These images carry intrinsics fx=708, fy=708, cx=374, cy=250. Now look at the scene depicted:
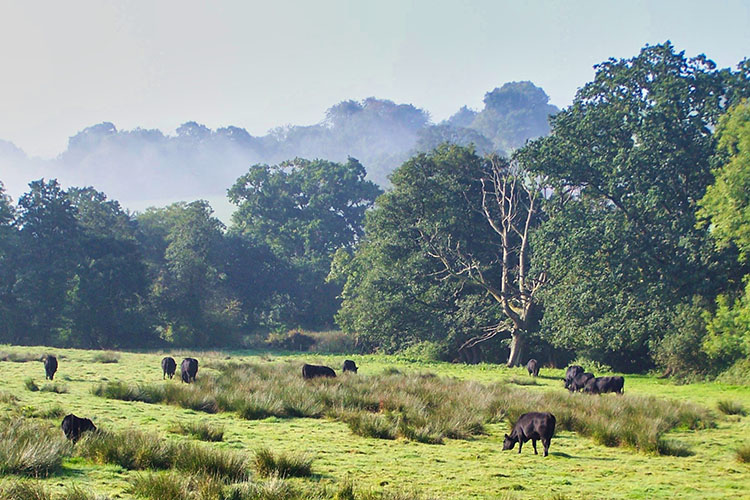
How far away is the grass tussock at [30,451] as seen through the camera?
9.20 m

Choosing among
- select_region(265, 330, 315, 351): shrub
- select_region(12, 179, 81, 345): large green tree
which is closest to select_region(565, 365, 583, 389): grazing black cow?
select_region(265, 330, 315, 351): shrub

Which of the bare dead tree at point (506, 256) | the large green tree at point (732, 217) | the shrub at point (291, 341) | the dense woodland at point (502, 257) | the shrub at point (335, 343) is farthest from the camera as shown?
the shrub at point (291, 341)

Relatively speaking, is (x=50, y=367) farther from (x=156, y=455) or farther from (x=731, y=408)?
(x=731, y=408)

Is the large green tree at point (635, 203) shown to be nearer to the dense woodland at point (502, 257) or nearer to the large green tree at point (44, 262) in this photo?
the dense woodland at point (502, 257)

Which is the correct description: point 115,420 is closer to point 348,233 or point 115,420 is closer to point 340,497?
point 340,497

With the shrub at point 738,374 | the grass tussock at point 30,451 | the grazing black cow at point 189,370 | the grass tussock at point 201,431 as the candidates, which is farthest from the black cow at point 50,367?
the shrub at point 738,374

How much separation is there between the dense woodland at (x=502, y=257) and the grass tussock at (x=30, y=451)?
2418cm

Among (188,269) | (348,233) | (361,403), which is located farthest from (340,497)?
(348,233)

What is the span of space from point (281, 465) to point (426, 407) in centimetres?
735

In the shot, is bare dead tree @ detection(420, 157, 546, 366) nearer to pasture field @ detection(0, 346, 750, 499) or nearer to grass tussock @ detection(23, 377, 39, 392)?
pasture field @ detection(0, 346, 750, 499)

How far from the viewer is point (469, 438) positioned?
14547 mm

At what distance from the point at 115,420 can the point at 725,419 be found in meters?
14.5

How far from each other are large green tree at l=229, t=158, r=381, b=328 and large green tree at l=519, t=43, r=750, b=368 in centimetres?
3859

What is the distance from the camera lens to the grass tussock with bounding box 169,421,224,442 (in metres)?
12.7
